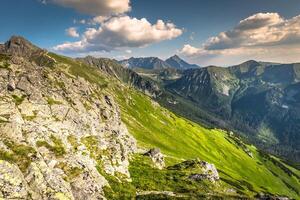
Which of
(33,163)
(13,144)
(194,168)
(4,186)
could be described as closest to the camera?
(4,186)

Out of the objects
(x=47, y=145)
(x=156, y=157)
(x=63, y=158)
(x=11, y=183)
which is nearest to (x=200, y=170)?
(x=156, y=157)

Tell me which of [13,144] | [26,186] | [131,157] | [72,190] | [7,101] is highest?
[7,101]

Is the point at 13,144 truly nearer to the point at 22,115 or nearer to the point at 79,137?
the point at 22,115

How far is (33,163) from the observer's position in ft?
209

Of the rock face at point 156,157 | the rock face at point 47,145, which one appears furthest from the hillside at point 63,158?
the rock face at point 156,157

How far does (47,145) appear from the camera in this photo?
82500mm

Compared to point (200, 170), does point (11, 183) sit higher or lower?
higher

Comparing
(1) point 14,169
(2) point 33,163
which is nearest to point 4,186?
(1) point 14,169

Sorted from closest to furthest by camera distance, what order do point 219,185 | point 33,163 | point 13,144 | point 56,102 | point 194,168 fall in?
point 33,163 < point 13,144 < point 56,102 < point 219,185 < point 194,168

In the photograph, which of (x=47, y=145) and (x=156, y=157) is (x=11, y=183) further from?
(x=156, y=157)

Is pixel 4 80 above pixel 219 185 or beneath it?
above

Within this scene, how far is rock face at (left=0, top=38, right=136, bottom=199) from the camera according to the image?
60.9 meters

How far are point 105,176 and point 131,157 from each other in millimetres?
41781

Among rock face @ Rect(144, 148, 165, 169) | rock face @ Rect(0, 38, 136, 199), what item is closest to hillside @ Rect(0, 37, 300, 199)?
rock face @ Rect(0, 38, 136, 199)
